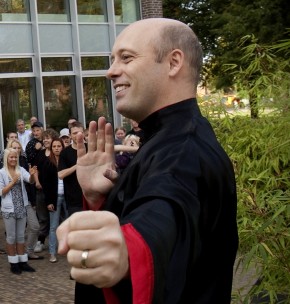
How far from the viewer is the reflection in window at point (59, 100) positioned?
1675 cm

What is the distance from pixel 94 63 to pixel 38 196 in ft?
28.3

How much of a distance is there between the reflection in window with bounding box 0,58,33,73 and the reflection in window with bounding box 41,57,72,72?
0.40 metres

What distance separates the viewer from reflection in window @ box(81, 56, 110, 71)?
1748 centimetres

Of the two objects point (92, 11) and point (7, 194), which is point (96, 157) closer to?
point (7, 194)

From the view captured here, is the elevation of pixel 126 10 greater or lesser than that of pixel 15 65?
greater

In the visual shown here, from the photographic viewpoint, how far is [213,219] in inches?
68.0

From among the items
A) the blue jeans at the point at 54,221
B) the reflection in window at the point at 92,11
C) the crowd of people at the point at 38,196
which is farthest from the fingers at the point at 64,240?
the reflection in window at the point at 92,11

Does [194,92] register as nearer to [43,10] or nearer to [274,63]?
[274,63]

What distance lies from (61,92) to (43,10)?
216 cm

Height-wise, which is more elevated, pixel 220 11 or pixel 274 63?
pixel 220 11

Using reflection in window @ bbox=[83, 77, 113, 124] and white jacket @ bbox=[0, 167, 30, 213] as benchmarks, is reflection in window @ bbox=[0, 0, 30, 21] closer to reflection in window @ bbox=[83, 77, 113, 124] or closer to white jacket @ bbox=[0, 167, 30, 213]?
reflection in window @ bbox=[83, 77, 113, 124]

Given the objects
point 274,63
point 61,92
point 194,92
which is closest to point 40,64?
point 61,92

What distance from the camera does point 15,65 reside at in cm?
1627

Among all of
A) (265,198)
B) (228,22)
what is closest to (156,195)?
(265,198)
